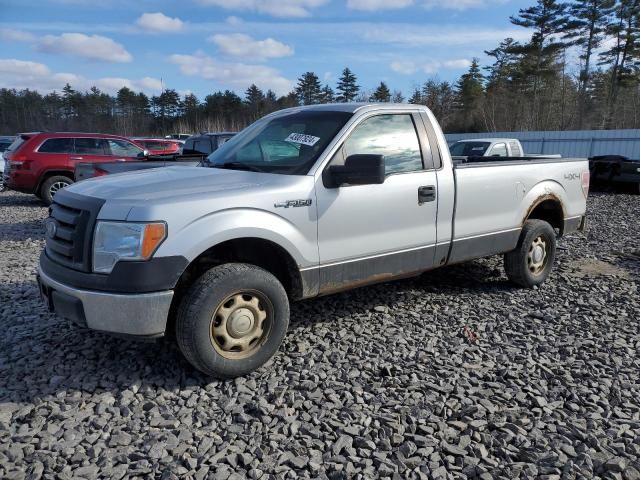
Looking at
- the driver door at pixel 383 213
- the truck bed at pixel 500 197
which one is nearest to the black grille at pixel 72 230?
the driver door at pixel 383 213

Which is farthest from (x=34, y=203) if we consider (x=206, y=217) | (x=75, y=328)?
(x=206, y=217)

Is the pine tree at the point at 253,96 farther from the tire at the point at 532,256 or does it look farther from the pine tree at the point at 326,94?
the tire at the point at 532,256

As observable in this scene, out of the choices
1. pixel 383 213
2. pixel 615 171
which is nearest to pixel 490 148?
pixel 615 171

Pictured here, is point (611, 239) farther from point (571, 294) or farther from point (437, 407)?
point (437, 407)

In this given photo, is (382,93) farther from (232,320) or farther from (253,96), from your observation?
(232,320)

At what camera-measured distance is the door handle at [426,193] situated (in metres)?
4.34

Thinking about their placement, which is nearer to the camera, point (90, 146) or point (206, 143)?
point (206, 143)

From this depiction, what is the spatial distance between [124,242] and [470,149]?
1207 cm

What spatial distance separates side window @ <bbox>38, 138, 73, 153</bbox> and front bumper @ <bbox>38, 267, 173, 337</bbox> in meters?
10.9

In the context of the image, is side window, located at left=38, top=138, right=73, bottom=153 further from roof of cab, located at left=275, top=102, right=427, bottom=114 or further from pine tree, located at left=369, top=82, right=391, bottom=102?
pine tree, located at left=369, top=82, right=391, bottom=102

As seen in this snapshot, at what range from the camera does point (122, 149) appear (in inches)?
540

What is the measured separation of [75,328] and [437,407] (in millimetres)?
3117

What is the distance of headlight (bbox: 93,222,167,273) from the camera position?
120 inches

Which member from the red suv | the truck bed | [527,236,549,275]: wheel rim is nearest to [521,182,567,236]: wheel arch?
the truck bed
